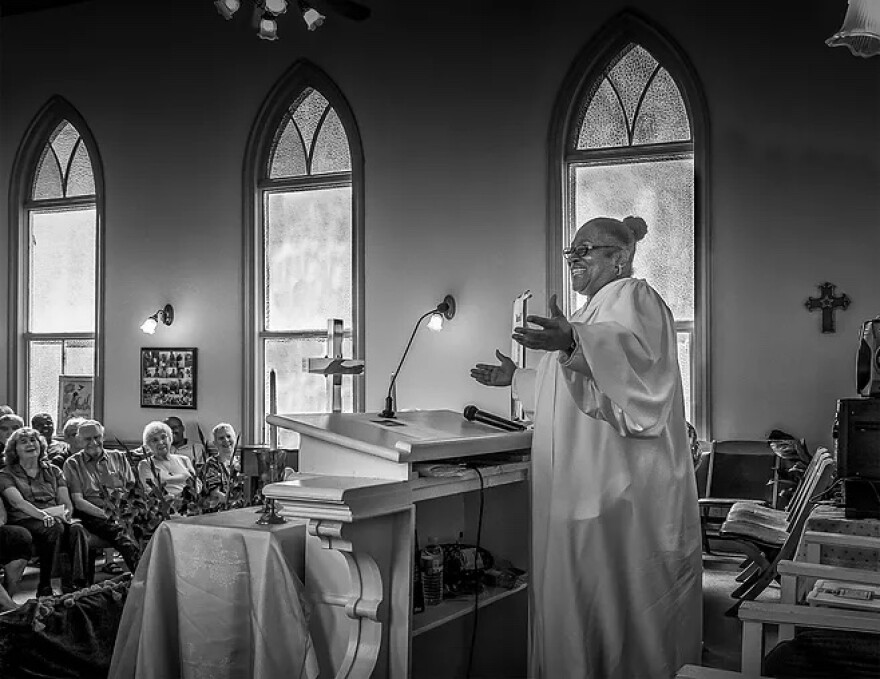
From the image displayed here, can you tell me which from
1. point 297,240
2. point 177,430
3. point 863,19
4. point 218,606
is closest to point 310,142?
point 297,240

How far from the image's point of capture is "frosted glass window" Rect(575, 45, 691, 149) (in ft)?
26.0

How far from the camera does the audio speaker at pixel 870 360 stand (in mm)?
3922

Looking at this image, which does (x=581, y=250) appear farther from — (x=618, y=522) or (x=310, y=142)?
(x=310, y=142)

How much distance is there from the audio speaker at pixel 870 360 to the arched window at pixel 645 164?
11.8 ft

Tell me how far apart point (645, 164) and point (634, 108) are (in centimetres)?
42

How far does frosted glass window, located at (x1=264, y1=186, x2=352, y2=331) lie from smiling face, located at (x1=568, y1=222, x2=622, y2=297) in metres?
5.28

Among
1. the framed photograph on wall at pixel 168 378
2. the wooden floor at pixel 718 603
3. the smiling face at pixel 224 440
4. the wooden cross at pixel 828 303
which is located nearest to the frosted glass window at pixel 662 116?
the wooden cross at pixel 828 303

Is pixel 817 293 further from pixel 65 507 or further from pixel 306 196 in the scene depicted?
pixel 65 507

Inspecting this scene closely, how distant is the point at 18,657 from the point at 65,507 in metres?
2.44

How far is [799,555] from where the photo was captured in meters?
3.63

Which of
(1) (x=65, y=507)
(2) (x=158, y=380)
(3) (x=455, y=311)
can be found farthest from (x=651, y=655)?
(2) (x=158, y=380)

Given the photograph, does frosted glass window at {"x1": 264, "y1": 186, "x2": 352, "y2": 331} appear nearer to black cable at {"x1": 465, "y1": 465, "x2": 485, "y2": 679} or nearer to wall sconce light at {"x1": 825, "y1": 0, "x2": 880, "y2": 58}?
black cable at {"x1": 465, "y1": 465, "x2": 485, "y2": 679}

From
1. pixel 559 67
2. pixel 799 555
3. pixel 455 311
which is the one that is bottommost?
pixel 799 555

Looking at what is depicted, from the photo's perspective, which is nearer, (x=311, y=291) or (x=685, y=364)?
(x=685, y=364)
